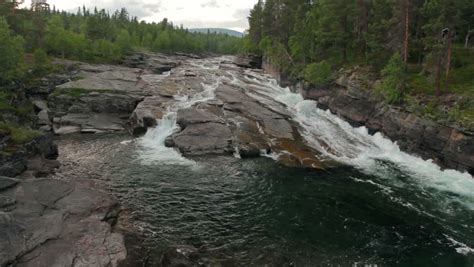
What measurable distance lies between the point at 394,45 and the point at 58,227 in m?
47.6

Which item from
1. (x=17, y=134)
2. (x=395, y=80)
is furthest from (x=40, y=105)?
(x=395, y=80)

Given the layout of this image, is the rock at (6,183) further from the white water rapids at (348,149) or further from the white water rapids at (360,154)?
the white water rapids at (348,149)

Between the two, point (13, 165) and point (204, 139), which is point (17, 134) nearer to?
point (13, 165)

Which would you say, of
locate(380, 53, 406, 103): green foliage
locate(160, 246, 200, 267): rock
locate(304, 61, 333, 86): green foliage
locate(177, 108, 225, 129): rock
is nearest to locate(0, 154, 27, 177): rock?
locate(160, 246, 200, 267): rock

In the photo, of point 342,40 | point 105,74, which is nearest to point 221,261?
point 342,40

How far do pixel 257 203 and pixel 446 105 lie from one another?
80.7 ft

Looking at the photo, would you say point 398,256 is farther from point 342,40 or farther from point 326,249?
point 342,40

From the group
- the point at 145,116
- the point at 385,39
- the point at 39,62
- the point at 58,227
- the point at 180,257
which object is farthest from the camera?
the point at 39,62

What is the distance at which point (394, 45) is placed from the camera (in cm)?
5216

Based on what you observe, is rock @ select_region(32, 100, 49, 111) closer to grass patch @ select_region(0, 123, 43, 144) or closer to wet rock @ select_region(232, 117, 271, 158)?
grass patch @ select_region(0, 123, 43, 144)

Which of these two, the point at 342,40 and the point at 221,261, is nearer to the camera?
the point at 221,261

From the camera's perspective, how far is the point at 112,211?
84.4ft

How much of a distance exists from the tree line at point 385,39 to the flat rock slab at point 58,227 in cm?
3717

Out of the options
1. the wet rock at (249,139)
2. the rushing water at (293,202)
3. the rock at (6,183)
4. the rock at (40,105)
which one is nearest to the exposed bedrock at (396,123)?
the rushing water at (293,202)
